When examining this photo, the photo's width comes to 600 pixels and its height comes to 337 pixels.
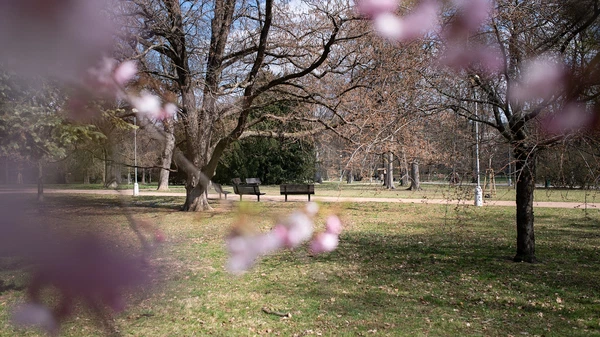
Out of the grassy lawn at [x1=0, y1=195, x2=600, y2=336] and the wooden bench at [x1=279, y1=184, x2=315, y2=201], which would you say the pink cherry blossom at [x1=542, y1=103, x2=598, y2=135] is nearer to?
the grassy lawn at [x1=0, y1=195, x2=600, y2=336]

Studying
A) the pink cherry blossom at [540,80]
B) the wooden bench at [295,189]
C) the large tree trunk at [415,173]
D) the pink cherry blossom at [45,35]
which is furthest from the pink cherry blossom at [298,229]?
the pink cherry blossom at [45,35]

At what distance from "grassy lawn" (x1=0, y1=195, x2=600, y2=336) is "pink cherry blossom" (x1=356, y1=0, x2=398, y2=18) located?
2.90 m

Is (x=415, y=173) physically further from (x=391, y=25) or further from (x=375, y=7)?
(x=391, y=25)

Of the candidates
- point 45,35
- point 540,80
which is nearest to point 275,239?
point 540,80

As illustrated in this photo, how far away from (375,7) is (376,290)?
13.2 ft

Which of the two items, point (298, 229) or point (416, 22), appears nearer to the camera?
point (416, 22)

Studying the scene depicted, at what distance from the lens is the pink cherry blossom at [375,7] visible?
542cm

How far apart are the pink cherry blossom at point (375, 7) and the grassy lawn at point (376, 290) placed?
2.90 m

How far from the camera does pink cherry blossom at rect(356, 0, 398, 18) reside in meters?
5.42

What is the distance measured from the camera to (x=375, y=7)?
6.07 meters

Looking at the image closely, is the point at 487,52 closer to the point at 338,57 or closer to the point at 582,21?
the point at 582,21

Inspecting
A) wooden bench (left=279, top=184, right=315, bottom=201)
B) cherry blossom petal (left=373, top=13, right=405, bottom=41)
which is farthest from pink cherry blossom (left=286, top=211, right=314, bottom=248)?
cherry blossom petal (left=373, top=13, right=405, bottom=41)

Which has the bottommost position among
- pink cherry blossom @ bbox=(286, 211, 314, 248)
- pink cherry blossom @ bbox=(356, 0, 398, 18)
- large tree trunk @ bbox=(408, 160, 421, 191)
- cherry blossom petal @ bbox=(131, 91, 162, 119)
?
pink cherry blossom @ bbox=(286, 211, 314, 248)

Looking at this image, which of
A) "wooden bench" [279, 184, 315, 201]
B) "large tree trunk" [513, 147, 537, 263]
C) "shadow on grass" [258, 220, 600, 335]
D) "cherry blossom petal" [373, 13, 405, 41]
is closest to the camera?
"shadow on grass" [258, 220, 600, 335]
